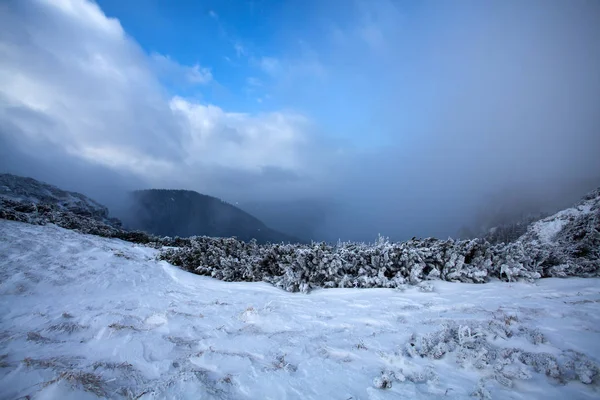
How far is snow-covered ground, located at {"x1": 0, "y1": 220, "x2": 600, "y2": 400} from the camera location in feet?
9.10

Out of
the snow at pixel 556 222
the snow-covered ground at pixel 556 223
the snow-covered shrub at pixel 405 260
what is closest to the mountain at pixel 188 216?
the snow-covered shrub at pixel 405 260

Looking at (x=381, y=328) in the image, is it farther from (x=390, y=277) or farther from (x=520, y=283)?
(x=520, y=283)

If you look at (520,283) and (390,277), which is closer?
(520,283)

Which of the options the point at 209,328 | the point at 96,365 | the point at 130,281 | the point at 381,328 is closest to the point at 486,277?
the point at 381,328

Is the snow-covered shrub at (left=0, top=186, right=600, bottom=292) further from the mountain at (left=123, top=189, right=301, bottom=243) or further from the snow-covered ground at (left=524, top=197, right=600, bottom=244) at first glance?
the mountain at (left=123, top=189, right=301, bottom=243)

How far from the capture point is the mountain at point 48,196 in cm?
1959

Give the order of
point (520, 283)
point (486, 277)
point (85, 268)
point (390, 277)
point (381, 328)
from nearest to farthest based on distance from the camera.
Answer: point (381, 328) < point (520, 283) < point (486, 277) < point (390, 277) < point (85, 268)

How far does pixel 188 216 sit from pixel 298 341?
454 ft

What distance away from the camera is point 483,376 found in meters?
2.88

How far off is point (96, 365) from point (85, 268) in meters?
6.03

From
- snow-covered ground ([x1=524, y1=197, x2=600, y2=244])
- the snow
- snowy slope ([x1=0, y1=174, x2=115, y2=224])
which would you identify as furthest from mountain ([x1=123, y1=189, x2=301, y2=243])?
the snow

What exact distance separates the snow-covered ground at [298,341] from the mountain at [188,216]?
99.0 metres

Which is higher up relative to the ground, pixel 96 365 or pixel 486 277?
pixel 486 277

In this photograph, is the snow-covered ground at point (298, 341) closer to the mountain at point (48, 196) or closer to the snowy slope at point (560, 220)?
the snowy slope at point (560, 220)
